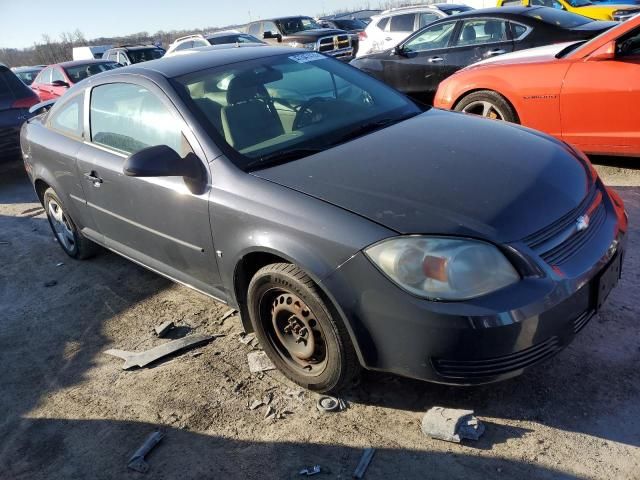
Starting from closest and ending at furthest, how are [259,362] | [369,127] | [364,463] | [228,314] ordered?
[364,463] < [259,362] < [369,127] < [228,314]

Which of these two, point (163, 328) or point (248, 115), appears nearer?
point (248, 115)

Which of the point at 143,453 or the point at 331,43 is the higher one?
the point at 331,43

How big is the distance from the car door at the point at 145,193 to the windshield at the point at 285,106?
0.21 m

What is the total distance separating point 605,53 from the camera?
14.8 feet

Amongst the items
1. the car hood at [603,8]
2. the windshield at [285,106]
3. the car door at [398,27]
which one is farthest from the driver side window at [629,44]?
the car hood at [603,8]

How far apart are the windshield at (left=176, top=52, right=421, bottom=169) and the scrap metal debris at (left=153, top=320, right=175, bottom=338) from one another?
1.34 metres

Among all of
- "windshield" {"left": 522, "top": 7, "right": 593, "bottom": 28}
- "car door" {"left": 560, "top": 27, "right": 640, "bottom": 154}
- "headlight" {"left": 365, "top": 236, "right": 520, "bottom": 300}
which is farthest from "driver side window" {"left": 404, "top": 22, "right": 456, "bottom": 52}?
"headlight" {"left": 365, "top": 236, "right": 520, "bottom": 300}

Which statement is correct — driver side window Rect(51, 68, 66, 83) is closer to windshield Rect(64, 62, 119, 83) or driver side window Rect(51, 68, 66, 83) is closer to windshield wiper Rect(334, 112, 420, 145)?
windshield Rect(64, 62, 119, 83)

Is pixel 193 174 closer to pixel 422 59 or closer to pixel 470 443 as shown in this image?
pixel 470 443

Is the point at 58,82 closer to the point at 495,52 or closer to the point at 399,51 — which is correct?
the point at 399,51

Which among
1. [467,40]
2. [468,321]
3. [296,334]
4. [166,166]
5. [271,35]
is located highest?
[271,35]

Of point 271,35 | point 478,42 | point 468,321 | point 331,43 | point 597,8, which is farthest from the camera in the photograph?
point 271,35

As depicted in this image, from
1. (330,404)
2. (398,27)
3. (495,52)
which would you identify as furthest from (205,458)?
(398,27)

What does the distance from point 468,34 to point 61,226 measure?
5675 mm
